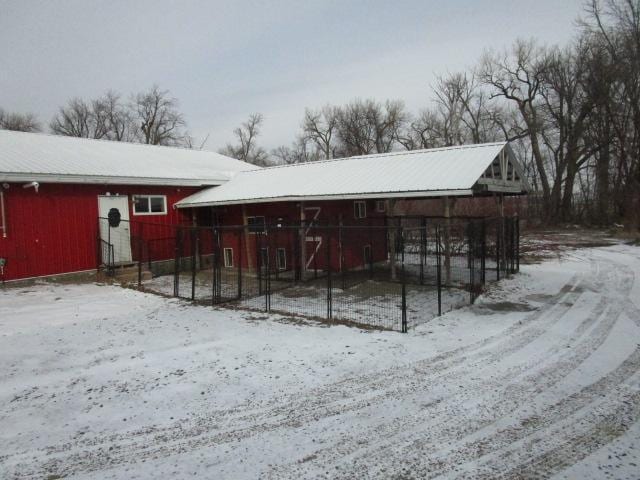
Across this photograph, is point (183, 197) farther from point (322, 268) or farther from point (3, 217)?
point (322, 268)

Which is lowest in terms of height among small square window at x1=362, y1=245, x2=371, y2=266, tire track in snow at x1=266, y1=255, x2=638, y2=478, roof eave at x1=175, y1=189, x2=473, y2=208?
tire track in snow at x1=266, y1=255, x2=638, y2=478

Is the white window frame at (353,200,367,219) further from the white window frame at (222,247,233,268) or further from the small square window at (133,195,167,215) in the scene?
the small square window at (133,195,167,215)

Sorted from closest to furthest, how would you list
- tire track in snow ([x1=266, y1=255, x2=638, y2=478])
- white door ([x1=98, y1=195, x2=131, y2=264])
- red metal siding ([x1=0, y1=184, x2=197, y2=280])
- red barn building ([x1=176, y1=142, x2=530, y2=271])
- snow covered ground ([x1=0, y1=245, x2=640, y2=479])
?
snow covered ground ([x1=0, y1=245, x2=640, y2=479])
tire track in snow ([x1=266, y1=255, x2=638, y2=478])
red barn building ([x1=176, y1=142, x2=530, y2=271])
red metal siding ([x1=0, y1=184, x2=197, y2=280])
white door ([x1=98, y1=195, x2=131, y2=264])

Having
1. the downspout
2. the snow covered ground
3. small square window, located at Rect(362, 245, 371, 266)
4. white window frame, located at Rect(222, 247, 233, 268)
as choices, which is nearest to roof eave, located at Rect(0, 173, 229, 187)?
the downspout

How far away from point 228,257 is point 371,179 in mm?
6729

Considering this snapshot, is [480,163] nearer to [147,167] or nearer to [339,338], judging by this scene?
[339,338]

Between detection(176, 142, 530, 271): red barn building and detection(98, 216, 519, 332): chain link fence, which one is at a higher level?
detection(176, 142, 530, 271): red barn building

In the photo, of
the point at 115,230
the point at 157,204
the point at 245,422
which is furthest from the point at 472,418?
the point at 157,204

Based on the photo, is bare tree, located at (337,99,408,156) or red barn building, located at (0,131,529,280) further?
bare tree, located at (337,99,408,156)

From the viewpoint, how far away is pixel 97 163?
14992 millimetres

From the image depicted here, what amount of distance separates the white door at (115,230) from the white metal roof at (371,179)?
2157 mm

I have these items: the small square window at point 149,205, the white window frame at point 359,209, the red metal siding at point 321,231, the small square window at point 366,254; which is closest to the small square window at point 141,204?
the small square window at point 149,205

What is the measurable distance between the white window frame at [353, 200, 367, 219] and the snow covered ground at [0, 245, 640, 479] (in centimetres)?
725

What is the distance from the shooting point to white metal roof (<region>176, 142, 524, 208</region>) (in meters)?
10.9
